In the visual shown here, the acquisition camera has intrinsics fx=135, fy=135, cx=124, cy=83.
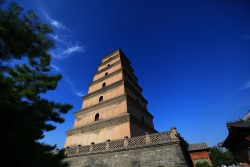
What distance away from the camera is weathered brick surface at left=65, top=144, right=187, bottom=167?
909cm

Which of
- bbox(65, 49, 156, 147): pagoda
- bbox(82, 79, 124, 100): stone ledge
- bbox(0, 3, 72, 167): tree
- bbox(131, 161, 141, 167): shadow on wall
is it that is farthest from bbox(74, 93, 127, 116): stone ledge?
bbox(0, 3, 72, 167): tree

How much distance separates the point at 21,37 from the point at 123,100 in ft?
38.7

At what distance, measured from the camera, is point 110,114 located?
601 inches

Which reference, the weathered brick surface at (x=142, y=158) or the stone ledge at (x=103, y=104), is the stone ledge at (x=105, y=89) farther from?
the weathered brick surface at (x=142, y=158)

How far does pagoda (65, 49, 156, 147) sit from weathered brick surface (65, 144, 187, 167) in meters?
1.93

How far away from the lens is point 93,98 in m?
18.6

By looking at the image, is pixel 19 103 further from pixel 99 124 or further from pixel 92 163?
pixel 99 124

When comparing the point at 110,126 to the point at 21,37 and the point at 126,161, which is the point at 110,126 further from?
the point at 21,37

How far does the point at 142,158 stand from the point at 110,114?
21.0ft

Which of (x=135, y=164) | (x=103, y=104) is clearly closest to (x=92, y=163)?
(x=135, y=164)

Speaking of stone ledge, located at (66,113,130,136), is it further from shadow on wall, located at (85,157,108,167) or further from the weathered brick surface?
shadow on wall, located at (85,157,108,167)

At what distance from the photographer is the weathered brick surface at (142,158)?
29.8 ft

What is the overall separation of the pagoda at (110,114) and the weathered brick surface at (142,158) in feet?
6.32

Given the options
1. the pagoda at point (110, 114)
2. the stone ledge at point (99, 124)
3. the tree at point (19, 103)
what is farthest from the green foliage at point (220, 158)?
the tree at point (19, 103)
